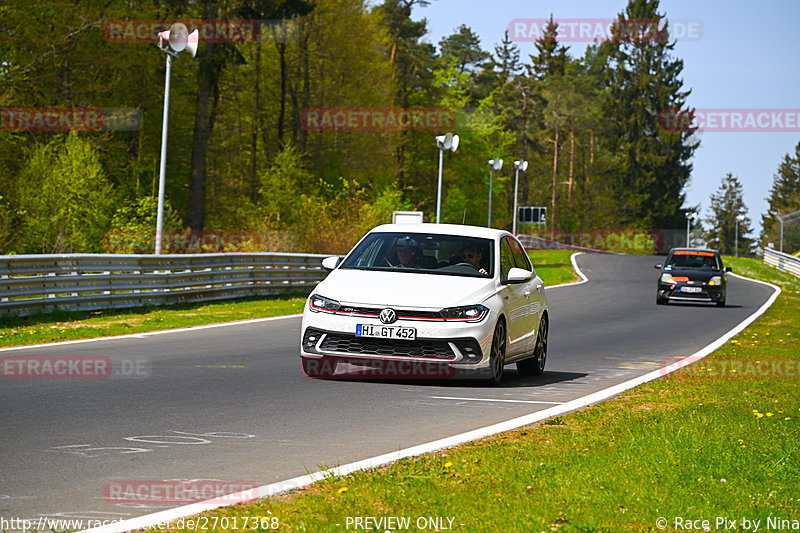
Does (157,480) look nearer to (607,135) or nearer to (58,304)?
(58,304)

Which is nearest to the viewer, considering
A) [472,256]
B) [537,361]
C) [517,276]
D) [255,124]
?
[517,276]

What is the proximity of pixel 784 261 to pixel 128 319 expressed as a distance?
5422cm

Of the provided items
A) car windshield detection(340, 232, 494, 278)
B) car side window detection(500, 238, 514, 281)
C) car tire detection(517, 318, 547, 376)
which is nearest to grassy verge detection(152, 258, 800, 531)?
car side window detection(500, 238, 514, 281)

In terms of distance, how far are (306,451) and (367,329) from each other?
10.8ft

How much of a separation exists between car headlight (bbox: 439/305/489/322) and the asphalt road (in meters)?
0.78

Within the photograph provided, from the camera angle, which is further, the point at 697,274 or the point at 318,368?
the point at 697,274

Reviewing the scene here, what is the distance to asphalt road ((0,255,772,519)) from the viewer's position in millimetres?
6645

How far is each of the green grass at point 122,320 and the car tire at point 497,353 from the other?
23.1 ft

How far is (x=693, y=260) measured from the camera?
33.5m

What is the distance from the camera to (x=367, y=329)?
10.8 m

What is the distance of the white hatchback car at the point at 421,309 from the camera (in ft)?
35.6
